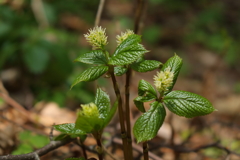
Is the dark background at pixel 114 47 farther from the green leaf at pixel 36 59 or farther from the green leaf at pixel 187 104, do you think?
the green leaf at pixel 187 104

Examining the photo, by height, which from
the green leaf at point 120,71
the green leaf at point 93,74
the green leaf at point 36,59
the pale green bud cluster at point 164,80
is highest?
the green leaf at point 36,59

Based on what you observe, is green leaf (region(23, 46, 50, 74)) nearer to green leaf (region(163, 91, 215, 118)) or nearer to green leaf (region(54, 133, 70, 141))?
green leaf (region(54, 133, 70, 141))

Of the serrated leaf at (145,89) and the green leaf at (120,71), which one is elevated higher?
the green leaf at (120,71)

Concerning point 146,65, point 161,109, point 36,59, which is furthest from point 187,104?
point 36,59

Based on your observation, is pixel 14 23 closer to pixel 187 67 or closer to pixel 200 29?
pixel 187 67

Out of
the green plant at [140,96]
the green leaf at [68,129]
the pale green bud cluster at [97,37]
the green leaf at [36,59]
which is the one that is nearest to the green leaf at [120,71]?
the green plant at [140,96]

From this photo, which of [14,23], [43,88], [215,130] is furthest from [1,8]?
[215,130]

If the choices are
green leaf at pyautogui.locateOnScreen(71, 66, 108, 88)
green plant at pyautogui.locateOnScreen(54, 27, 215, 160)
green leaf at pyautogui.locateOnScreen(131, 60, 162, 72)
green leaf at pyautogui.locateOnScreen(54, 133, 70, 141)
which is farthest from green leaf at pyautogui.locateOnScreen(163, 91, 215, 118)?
green leaf at pyautogui.locateOnScreen(54, 133, 70, 141)
